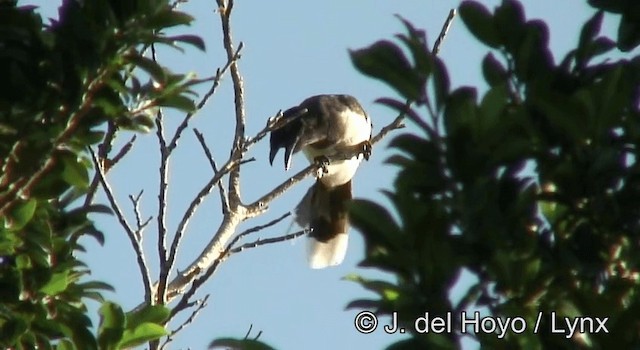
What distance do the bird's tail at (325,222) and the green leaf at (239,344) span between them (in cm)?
613

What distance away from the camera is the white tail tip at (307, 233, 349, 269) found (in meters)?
8.68

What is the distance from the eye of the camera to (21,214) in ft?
10.2

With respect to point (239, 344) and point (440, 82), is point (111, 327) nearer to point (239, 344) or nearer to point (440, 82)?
point (239, 344)

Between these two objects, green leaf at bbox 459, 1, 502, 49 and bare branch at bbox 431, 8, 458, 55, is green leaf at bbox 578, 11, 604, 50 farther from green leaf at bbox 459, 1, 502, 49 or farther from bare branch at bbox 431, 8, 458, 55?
bare branch at bbox 431, 8, 458, 55

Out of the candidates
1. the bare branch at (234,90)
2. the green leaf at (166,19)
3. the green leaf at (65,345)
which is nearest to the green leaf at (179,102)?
the green leaf at (166,19)

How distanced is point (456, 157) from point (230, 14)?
11.5ft

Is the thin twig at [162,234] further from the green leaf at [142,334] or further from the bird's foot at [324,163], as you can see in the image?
the bird's foot at [324,163]

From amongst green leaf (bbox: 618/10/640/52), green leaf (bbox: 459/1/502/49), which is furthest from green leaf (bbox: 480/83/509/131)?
green leaf (bbox: 618/10/640/52)

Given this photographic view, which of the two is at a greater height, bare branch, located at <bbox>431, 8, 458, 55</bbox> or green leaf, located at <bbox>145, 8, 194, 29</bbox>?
bare branch, located at <bbox>431, 8, 458, 55</bbox>

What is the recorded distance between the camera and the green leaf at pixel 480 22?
2.20 m

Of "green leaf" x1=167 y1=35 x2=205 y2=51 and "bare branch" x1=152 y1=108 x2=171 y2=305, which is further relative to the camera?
"bare branch" x1=152 y1=108 x2=171 y2=305

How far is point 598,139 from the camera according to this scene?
2051 mm

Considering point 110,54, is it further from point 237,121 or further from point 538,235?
point 237,121

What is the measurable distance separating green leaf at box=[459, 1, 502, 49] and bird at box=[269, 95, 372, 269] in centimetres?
603
